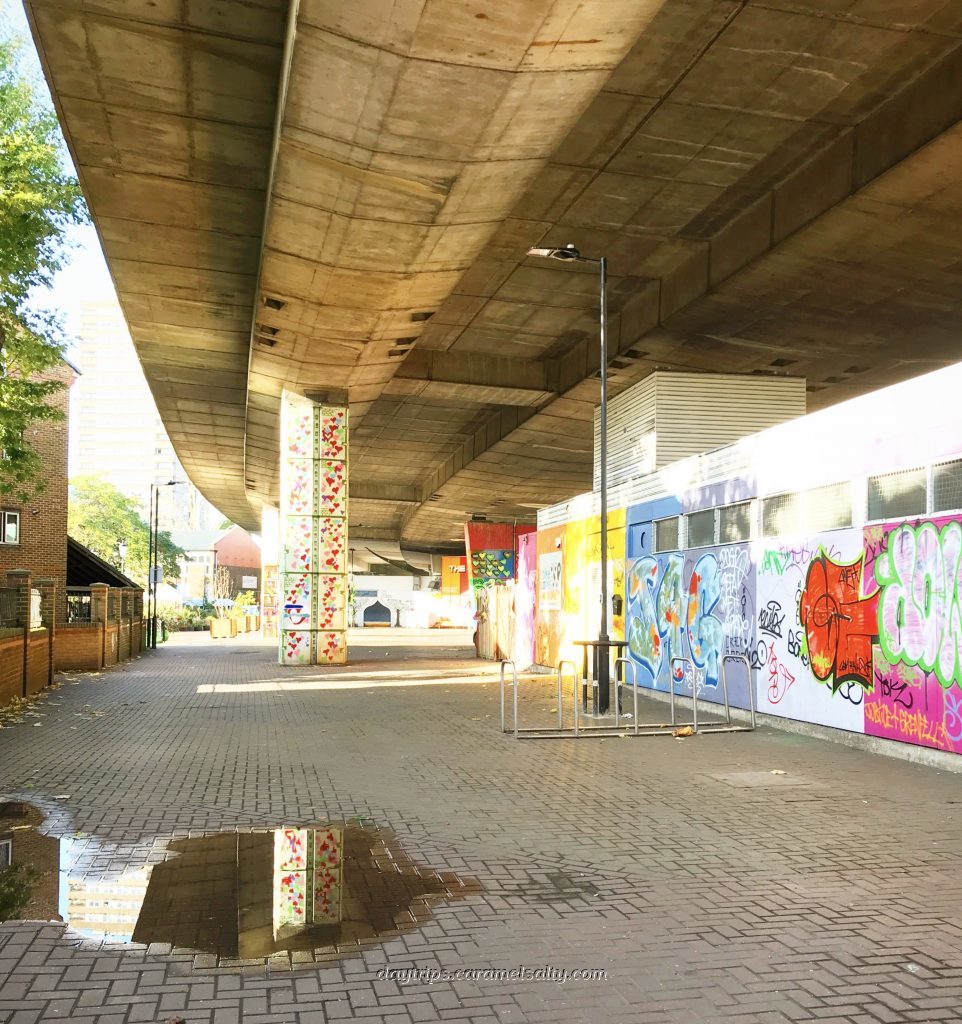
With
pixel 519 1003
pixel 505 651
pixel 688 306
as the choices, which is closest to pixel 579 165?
pixel 688 306

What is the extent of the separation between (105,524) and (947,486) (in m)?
89.2

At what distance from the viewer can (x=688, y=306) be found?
19.3 m

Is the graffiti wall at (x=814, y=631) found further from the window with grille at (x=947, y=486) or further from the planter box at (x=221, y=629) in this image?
the planter box at (x=221, y=629)

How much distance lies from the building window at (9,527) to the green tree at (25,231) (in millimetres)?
15650

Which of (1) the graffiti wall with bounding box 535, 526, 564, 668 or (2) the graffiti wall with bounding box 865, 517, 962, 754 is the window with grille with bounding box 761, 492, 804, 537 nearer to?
(2) the graffiti wall with bounding box 865, 517, 962, 754

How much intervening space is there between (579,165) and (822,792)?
9.94 meters

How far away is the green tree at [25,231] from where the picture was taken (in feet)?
57.9

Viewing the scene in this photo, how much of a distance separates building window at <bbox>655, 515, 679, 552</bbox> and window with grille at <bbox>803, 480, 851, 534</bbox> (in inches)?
190

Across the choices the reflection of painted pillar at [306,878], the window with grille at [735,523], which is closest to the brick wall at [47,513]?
the window with grille at [735,523]

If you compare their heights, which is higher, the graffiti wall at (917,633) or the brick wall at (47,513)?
the brick wall at (47,513)

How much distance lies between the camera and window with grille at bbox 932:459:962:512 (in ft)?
33.9

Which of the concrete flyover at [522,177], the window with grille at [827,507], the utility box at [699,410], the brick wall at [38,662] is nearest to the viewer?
the concrete flyover at [522,177]

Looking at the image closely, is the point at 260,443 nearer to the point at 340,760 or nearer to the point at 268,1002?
the point at 340,760

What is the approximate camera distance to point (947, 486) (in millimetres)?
10523
